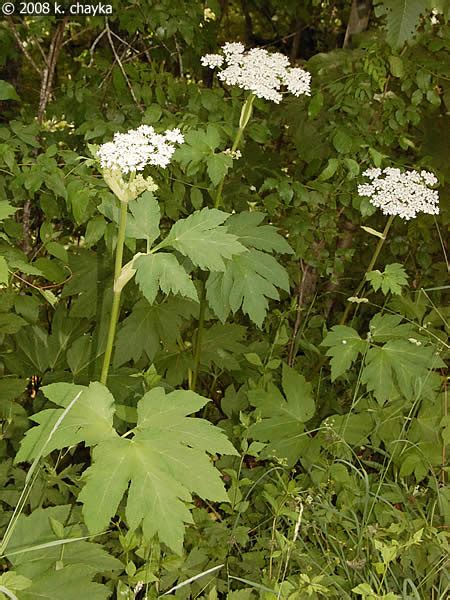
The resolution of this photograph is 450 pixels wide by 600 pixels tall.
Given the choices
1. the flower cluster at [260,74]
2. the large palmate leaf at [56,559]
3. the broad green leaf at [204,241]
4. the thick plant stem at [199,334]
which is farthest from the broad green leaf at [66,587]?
the flower cluster at [260,74]

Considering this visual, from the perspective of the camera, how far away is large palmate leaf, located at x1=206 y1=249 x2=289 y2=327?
221cm

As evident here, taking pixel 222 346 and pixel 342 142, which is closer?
pixel 342 142

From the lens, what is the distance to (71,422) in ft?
5.30

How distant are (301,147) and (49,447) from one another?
203 centimetres

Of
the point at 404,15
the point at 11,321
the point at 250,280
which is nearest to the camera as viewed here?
the point at 404,15

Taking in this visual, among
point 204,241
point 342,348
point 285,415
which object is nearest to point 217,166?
point 204,241

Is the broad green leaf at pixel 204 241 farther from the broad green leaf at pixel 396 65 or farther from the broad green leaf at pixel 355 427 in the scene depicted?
the broad green leaf at pixel 396 65

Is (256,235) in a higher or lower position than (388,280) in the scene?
higher

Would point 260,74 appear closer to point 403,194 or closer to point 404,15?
point 404,15

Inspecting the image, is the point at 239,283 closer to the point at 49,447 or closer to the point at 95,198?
the point at 95,198

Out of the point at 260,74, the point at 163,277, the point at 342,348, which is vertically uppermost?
the point at 260,74

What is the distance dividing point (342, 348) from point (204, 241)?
1.00m

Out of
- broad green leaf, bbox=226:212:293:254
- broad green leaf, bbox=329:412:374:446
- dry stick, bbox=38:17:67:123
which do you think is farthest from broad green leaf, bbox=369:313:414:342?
dry stick, bbox=38:17:67:123

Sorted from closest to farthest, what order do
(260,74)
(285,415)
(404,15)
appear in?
(404,15) → (260,74) → (285,415)
